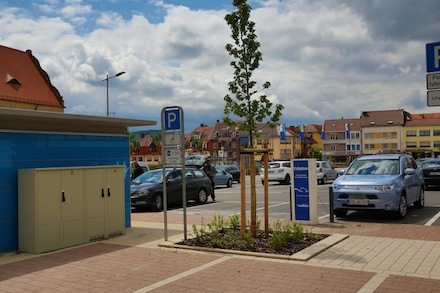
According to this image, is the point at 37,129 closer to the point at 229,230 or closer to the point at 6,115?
the point at 6,115

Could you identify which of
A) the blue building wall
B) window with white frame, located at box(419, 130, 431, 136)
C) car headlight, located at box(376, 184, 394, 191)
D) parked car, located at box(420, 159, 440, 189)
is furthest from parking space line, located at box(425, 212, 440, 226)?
window with white frame, located at box(419, 130, 431, 136)

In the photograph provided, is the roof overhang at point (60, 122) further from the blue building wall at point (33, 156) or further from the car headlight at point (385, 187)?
the car headlight at point (385, 187)

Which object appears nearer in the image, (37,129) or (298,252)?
(298,252)

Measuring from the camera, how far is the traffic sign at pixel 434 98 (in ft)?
20.6

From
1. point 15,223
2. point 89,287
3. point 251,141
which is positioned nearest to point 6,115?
point 15,223

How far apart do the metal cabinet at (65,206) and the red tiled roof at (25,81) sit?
49932mm

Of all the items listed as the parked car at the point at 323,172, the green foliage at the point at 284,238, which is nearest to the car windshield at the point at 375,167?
the green foliage at the point at 284,238

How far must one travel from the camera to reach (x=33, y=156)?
9211 mm

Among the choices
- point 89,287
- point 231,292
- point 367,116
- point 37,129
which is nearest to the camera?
point 231,292

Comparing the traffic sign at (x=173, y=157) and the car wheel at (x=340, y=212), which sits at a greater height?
the traffic sign at (x=173, y=157)

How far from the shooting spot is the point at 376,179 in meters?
11.9

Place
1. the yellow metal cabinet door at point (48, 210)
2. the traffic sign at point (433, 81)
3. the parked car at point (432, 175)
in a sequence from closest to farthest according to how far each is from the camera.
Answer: the traffic sign at point (433, 81), the yellow metal cabinet door at point (48, 210), the parked car at point (432, 175)

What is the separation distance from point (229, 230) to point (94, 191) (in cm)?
291

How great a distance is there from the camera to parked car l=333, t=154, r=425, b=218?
11562 mm
